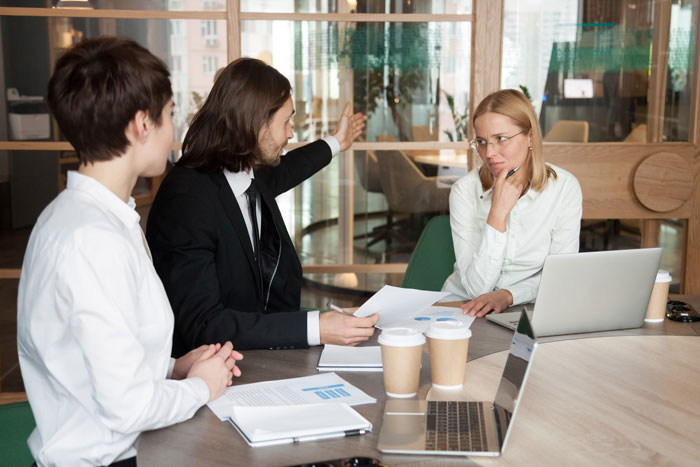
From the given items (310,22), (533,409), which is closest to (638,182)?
(310,22)

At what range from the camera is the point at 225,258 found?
194 cm

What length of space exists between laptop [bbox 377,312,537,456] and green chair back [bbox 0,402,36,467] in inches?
51.6

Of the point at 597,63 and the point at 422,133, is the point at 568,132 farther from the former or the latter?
the point at 422,133

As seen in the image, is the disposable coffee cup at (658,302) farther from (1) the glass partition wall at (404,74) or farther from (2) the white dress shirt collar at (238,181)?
(1) the glass partition wall at (404,74)

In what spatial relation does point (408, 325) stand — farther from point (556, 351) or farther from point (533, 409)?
point (533, 409)

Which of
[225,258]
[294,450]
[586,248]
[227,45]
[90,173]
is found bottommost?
[586,248]

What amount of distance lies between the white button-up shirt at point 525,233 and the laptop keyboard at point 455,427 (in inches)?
39.7

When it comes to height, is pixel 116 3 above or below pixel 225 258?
above

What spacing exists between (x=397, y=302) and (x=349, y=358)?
0.64 feet

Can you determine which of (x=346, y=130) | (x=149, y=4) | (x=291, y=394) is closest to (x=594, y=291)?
(x=291, y=394)

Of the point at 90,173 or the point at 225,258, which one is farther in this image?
the point at 225,258

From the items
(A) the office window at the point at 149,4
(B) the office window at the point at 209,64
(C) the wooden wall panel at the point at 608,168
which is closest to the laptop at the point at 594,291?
(C) the wooden wall panel at the point at 608,168

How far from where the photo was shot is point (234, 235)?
1.94 meters

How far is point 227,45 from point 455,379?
2228mm
